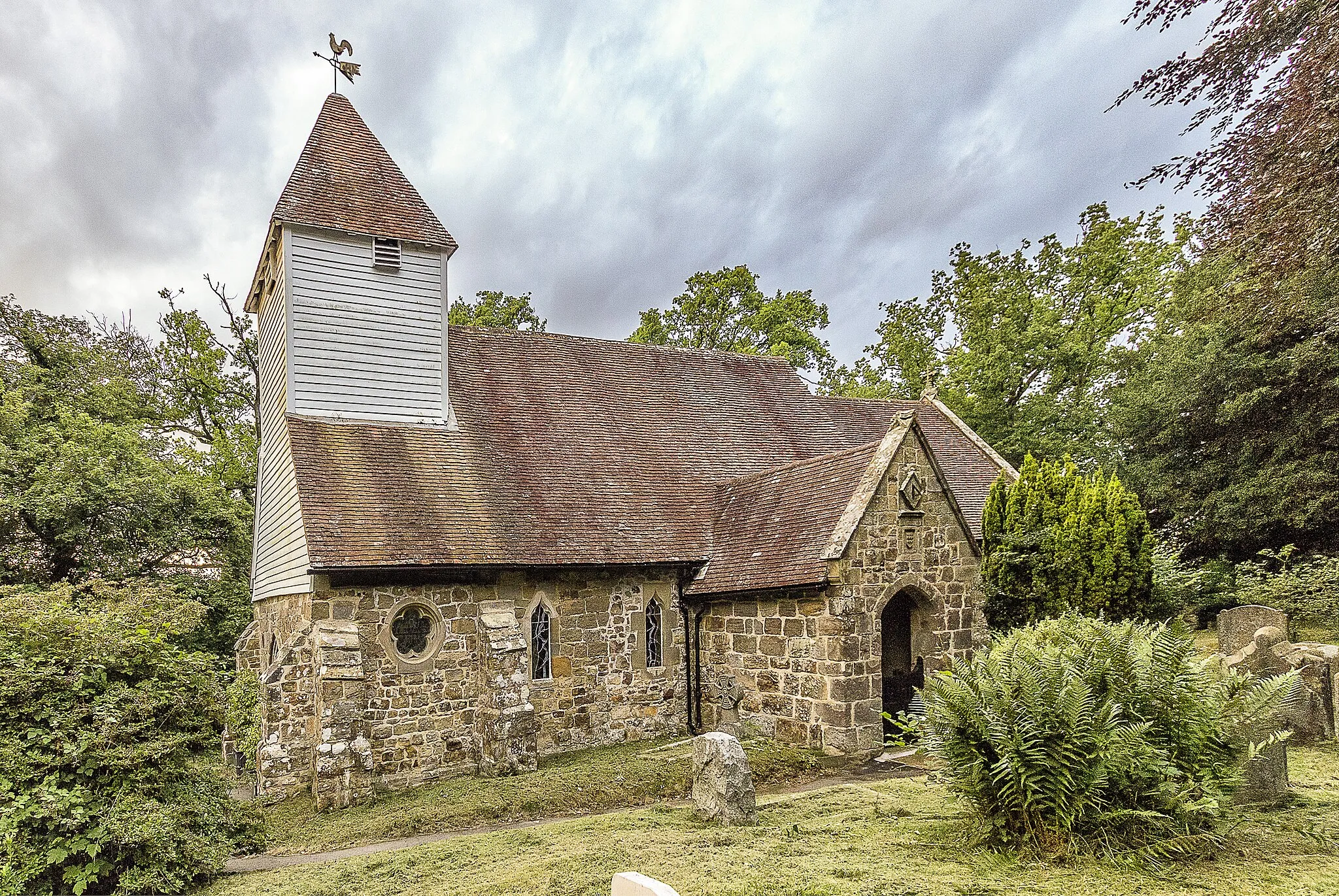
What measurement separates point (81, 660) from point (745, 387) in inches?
633

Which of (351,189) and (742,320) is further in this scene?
(742,320)

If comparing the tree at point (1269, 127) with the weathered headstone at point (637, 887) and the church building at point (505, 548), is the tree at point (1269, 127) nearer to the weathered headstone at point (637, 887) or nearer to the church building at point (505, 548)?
the church building at point (505, 548)

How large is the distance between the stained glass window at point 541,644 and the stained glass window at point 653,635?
2090 millimetres

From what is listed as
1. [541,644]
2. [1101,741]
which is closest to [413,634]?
[541,644]

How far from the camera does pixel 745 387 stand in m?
20.6

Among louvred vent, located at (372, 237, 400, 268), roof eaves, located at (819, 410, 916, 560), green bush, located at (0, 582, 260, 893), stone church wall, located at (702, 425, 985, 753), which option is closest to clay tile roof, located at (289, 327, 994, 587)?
roof eaves, located at (819, 410, 916, 560)

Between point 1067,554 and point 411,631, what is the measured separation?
438 inches

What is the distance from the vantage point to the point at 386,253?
599 inches

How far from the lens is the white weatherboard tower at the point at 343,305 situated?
560 inches

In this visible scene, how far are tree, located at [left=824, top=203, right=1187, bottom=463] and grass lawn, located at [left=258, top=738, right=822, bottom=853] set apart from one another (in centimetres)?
1911

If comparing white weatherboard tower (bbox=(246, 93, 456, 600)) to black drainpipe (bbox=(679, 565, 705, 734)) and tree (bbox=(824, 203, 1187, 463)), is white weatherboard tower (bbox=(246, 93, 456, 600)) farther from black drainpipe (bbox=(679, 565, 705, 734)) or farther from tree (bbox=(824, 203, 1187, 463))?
tree (bbox=(824, 203, 1187, 463))

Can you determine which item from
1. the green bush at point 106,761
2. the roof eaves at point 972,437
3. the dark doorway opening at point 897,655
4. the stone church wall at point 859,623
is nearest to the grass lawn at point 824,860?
the green bush at point 106,761

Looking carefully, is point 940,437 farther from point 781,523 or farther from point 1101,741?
point 1101,741

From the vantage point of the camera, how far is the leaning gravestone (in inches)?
296
